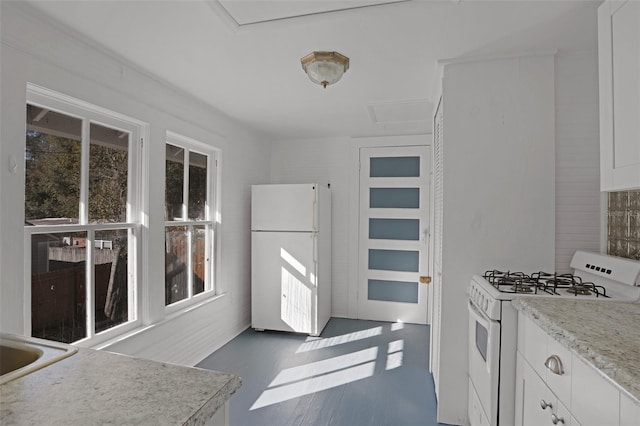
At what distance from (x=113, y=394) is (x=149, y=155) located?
80.0 inches

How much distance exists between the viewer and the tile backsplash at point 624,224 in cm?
174

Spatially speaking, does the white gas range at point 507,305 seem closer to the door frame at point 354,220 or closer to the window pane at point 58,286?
the window pane at point 58,286

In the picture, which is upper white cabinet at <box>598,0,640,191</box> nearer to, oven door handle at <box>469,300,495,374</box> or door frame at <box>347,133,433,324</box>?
oven door handle at <box>469,300,495,374</box>

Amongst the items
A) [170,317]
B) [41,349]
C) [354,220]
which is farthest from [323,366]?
[41,349]

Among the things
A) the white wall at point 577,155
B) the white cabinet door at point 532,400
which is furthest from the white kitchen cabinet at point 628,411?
the white wall at point 577,155

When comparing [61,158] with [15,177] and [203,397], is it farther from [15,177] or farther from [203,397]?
[203,397]

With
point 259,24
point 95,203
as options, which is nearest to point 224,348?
point 95,203

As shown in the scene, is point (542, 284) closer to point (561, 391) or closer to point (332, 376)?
point (561, 391)

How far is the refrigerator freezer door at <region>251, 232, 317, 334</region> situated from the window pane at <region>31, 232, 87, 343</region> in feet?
6.19

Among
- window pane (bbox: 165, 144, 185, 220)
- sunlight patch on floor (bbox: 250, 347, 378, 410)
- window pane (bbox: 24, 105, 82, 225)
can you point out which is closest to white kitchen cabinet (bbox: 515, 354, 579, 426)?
sunlight patch on floor (bbox: 250, 347, 378, 410)

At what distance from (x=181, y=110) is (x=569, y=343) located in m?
2.88

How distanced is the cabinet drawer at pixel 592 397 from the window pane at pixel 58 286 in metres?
2.46

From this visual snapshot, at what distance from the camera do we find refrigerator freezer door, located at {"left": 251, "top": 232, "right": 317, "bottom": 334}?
12.0 ft

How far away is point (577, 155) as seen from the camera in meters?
2.00
